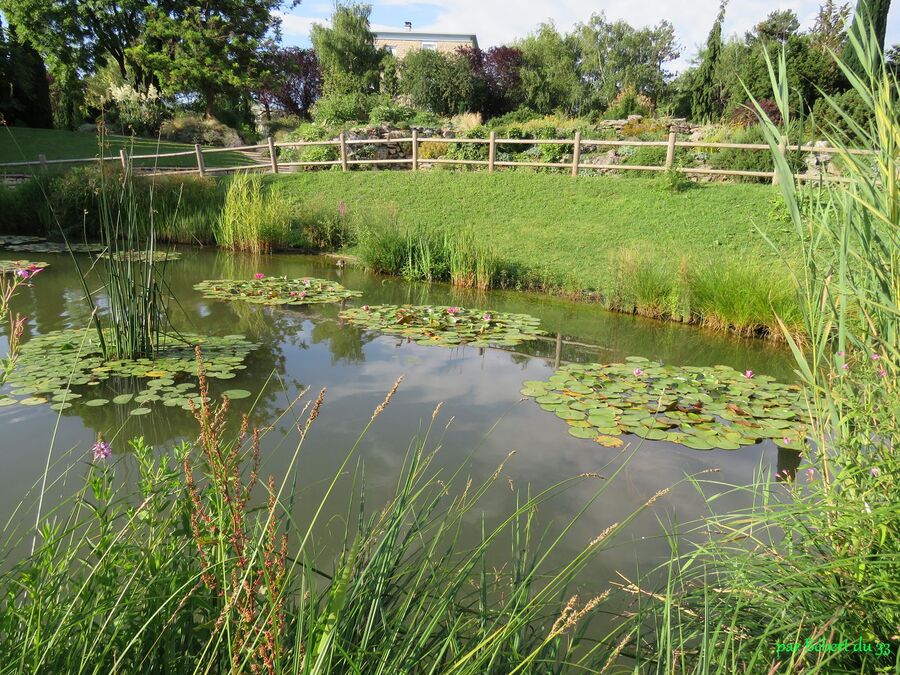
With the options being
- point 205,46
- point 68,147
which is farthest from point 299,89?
point 68,147

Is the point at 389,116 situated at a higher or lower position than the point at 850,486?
higher

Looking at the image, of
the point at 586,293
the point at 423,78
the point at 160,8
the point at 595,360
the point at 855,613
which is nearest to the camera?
the point at 855,613

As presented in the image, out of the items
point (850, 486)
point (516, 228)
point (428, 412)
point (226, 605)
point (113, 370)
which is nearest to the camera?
point (226, 605)

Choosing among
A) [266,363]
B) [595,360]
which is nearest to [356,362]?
[266,363]

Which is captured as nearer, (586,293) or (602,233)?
(586,293)

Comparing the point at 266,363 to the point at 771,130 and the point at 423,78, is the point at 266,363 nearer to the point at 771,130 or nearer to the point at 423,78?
the point at 771,130

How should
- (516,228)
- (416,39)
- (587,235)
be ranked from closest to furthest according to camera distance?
(587,235)
(516,228)
(416,39)

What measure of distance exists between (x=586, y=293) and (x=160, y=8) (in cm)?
2414

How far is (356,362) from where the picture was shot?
16.3 ft

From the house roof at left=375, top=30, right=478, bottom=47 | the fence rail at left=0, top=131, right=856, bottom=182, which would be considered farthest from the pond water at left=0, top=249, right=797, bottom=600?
the house roof at left=375, top=30, right=478, bottom=47

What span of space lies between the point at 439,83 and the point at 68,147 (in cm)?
1599

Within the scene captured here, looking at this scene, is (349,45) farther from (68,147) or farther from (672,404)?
(672,404)

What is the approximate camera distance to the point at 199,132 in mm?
23188

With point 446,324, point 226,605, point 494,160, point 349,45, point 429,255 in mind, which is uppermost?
Answer: point 349,45
